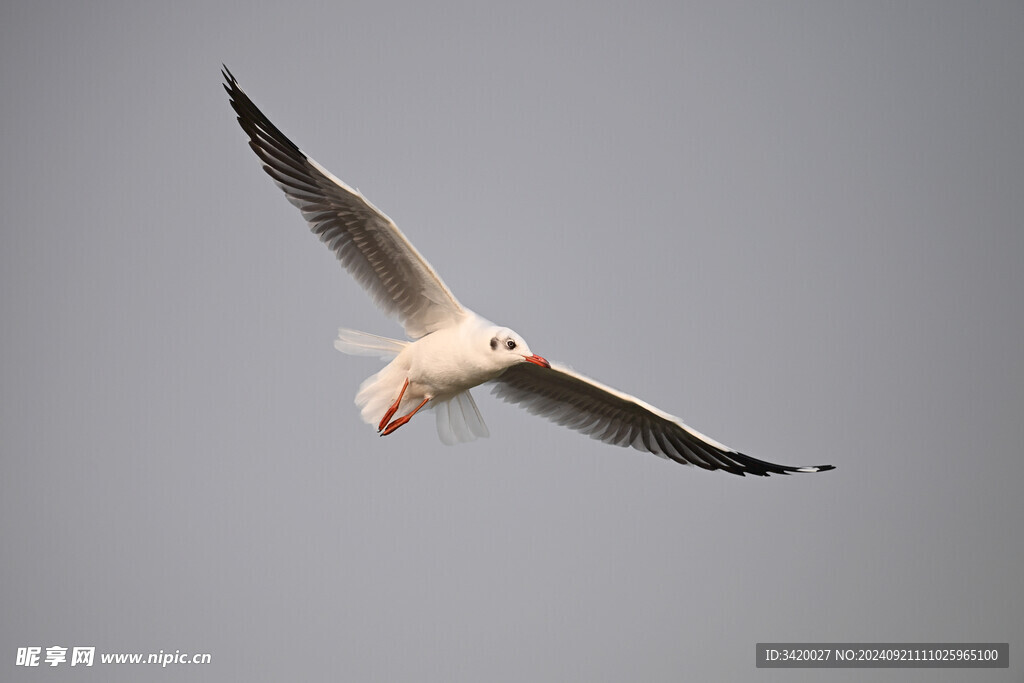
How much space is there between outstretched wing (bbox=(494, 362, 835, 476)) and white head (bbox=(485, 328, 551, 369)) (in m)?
0.97

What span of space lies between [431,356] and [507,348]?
0.60 meters

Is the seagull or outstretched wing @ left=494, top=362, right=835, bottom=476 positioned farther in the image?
outstretched wing @ left=494, top=362, right=835, bottom=476

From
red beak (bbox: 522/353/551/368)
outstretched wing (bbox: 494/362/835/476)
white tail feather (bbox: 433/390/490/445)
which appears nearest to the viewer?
red beak (bbox: 522/353/551/368)

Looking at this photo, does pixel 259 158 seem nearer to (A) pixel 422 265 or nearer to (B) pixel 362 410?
(A) pixel 422 265

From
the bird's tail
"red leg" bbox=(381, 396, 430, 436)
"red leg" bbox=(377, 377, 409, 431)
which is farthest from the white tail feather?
the bird's tail

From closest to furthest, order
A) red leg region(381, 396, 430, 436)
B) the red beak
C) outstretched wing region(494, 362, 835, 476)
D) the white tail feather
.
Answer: the red beak < red leg region(381, 396, 430, 436) < the white tail feather < outstretched wing region(494, 362, 835, 476)

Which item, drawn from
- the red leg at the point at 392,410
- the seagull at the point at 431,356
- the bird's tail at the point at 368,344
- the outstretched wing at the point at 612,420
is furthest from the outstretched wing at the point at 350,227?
the outstretched wing at the point at 612,420

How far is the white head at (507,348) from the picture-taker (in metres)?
7.22

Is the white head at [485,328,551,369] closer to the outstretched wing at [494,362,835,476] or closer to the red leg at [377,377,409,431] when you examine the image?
the red leg at [377,377,409,431]

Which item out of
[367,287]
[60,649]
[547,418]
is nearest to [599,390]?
[547,418]

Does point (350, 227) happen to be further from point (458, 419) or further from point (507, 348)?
point (458, 419)

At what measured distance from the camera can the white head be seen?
722 centimetres

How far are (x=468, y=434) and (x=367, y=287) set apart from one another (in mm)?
1293

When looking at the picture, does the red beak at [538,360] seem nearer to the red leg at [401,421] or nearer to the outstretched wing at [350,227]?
the outstretched wing at [350,227]
